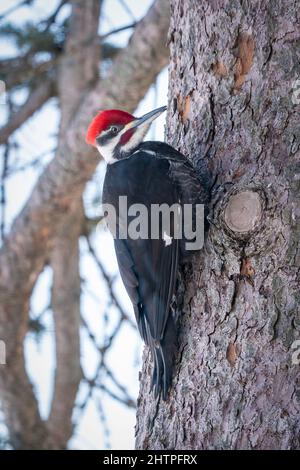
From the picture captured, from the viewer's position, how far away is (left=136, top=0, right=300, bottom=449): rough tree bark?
2160 millimetres

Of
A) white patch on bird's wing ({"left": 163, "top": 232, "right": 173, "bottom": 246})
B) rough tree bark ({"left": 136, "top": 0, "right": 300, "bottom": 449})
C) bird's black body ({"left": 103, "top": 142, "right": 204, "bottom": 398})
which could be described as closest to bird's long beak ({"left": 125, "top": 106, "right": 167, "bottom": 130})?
bird's black body ({"left": 103, "top": 142, "right": 204, "bottom": 398})

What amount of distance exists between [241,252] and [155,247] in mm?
363

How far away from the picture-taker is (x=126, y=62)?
374cm

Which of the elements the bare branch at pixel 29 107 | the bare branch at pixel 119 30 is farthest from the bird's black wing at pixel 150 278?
the bare branch at pixel 29 107

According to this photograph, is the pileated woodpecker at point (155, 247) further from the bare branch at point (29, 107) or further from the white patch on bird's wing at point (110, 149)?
the bare branch at point (29, 107)

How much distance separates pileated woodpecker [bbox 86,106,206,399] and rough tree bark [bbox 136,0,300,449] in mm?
60

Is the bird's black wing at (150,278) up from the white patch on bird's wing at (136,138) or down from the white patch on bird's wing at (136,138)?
down

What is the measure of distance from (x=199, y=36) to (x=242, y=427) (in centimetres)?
133

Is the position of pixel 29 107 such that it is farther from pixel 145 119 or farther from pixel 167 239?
pixel 167 239

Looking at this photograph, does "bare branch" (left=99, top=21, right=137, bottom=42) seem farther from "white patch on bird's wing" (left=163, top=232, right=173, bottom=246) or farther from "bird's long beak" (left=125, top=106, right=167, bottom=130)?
"white patch on bird's wing" (left=163, top=232, right=173, bottom=246)

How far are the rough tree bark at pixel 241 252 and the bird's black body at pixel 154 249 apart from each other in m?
0.06

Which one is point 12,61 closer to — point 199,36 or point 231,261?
point 199,36

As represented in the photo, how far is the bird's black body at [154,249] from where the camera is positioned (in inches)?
95.3
